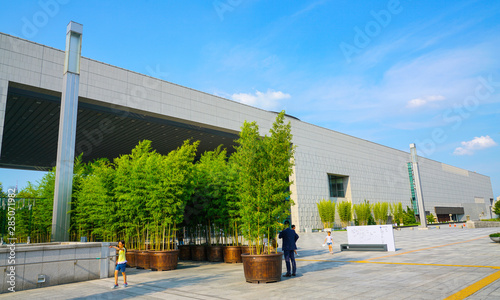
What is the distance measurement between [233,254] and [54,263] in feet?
20.4

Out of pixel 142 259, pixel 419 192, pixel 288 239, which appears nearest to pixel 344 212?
pixel 419 192

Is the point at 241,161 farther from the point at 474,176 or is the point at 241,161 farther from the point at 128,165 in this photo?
the point at 474,176

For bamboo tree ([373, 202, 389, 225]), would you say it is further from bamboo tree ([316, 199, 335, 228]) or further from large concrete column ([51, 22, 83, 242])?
large concrete column ([51, 22, 83, 242])

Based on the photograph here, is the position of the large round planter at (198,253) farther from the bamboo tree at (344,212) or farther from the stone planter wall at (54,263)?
the bamboo tree at (344,212)

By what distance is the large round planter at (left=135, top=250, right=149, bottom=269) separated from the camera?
1170cm

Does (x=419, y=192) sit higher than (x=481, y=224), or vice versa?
(x=419, y=192)

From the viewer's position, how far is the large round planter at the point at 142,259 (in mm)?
11703

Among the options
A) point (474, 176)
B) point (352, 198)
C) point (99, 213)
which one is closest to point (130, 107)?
point (99, 213)

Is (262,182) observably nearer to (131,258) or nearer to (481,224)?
(131,258)

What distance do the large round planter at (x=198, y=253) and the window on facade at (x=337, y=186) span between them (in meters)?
32.9

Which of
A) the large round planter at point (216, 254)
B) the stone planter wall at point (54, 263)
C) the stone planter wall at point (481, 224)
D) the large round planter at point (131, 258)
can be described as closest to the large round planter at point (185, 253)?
the large round planter at point (216, 254)

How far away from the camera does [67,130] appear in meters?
11.2

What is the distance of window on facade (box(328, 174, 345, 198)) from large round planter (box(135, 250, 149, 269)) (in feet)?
117

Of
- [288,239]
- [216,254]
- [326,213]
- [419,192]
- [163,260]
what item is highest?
[419,192]
